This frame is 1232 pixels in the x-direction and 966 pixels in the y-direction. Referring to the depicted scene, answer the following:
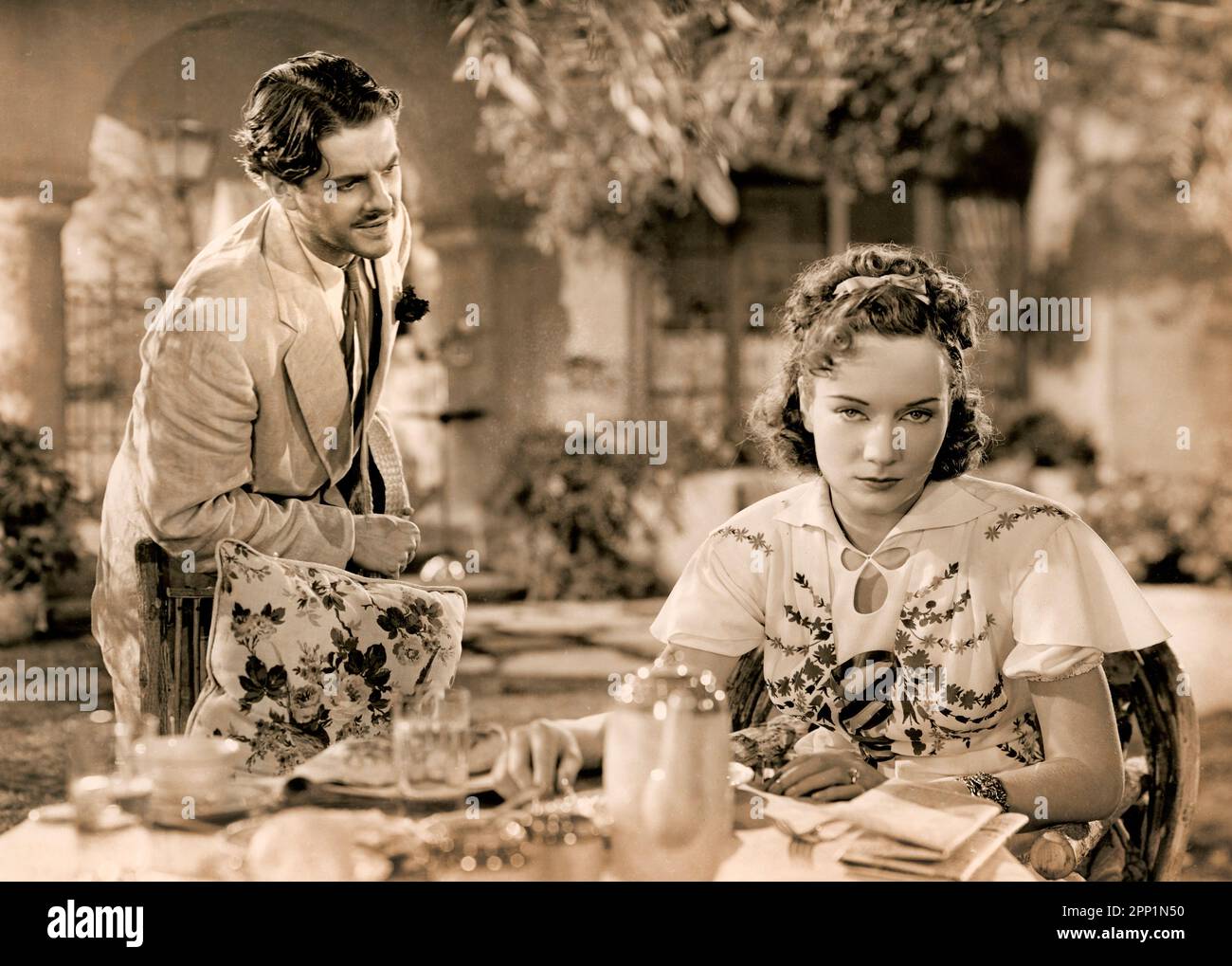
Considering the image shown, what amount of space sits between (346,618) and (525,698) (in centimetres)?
311

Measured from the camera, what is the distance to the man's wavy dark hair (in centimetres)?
231

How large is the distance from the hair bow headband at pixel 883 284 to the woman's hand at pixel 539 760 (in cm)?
74

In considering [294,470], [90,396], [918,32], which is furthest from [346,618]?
[918,32]

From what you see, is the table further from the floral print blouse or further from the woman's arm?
the floral print blouse

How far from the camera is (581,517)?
6973mm

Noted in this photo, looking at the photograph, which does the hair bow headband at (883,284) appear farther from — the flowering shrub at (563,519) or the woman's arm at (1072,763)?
the flowering shrub at (563,519)

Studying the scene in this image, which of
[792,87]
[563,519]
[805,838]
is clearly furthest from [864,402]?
[563,519]

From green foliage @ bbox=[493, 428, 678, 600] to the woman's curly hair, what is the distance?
4789 mm

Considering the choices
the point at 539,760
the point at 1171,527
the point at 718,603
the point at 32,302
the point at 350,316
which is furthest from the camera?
the point at 1171,527

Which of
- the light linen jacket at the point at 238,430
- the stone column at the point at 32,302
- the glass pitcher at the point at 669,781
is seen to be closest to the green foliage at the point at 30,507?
the stone column at the point at 32,302

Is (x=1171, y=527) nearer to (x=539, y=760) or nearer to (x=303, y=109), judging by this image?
(x=303, y=109)

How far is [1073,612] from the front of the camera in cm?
188

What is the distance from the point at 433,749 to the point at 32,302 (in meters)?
1.91

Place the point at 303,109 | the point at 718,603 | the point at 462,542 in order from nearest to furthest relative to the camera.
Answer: the point at 718,603
the point at 303,109
the point at 462,542
